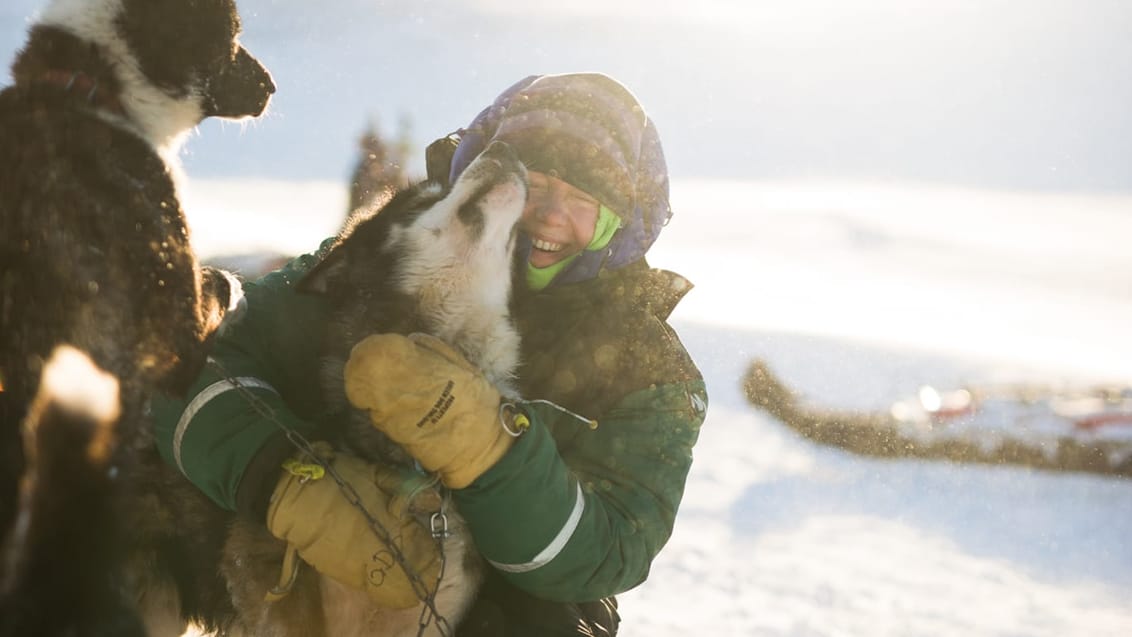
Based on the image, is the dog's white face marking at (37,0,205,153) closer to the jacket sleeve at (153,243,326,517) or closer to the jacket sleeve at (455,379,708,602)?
the jacket sleeve at (153,243,326,517)

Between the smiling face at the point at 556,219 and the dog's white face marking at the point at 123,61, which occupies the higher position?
the dog's white face marking at the point at 123,61

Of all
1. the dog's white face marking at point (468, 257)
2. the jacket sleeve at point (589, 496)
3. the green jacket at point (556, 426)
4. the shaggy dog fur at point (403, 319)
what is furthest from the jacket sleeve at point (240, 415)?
the jacket sleeve at point (589, 496)

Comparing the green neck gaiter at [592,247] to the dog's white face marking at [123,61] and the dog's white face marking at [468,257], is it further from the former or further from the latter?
the dog's white face marking at [123,61]

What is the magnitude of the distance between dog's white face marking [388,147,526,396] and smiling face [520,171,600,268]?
0.25 m

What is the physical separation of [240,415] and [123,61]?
3.76ft

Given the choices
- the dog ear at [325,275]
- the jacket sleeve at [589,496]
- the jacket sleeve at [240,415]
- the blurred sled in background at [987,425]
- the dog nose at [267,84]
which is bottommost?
the blurred sled in background at [987,425]

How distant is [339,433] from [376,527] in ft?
1.54

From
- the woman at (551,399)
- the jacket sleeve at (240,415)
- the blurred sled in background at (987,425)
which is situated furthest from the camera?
the blurred sled in background at (987,425)

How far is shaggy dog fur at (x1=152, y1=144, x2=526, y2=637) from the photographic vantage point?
2.48m

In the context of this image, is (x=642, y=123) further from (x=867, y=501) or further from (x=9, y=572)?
(x=867, y=501)

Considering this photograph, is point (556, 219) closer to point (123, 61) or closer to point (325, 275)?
point (325, 275)

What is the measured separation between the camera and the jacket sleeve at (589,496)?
6.94 feet

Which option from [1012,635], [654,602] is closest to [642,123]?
[654,602]

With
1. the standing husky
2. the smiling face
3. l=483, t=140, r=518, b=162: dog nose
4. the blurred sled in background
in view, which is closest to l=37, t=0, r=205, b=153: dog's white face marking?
the standing husky
